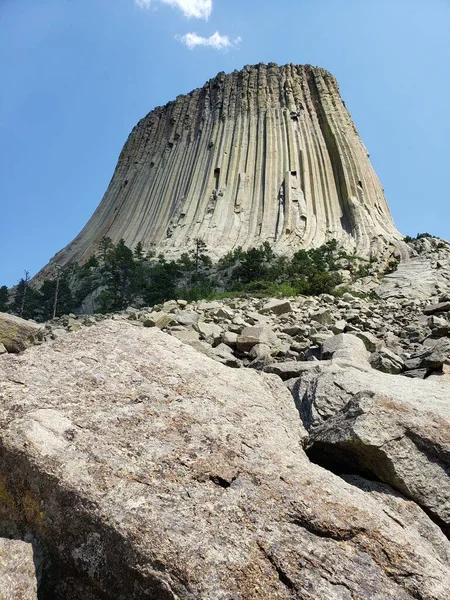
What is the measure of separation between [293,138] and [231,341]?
34.7 meters

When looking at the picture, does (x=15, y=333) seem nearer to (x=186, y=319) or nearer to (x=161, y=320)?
(x=161, y=320)

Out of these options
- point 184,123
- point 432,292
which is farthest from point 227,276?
point 184,123

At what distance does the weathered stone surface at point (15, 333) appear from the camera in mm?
5287

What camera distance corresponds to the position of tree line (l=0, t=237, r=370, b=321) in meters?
23.1

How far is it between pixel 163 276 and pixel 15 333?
63.3 feet

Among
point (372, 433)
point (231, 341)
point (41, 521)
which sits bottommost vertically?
point (41, 521)

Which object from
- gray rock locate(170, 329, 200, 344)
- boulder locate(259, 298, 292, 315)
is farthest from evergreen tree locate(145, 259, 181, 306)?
gray rock locate(170, 329, 200, 344)

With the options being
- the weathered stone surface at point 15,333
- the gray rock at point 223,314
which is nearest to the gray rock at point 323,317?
the gray rock at point 223,314

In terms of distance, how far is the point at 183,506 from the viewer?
1.85 meters

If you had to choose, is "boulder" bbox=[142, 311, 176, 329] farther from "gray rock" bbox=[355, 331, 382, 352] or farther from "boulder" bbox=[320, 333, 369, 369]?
"gray rock" bbox=[355, 331, 382, 352]

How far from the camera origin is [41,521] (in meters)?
1.89

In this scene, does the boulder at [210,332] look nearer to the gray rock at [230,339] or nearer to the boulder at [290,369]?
the gray rock at [230,339]

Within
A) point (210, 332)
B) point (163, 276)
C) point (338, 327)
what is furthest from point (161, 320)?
point (163, 276)

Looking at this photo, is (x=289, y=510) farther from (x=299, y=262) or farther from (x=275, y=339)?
(x=299, y=262)
